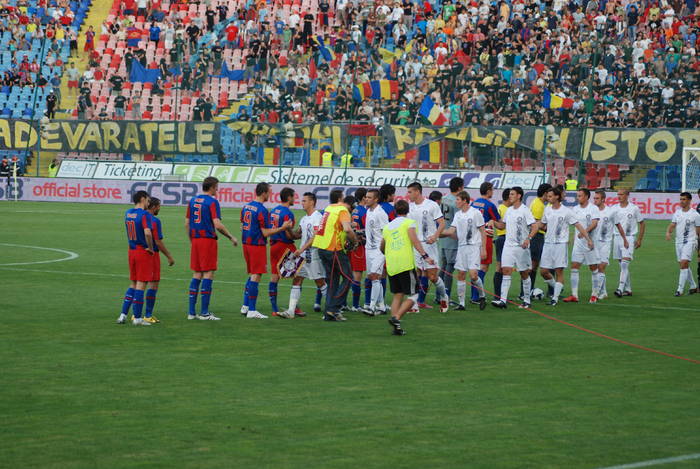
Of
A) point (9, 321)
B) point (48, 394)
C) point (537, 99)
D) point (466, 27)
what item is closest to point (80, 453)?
point (48, 394)

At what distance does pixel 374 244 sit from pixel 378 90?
28.5 m

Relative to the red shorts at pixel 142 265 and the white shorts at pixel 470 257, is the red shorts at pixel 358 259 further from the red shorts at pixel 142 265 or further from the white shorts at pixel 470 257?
the red shorts at pixel 142 265

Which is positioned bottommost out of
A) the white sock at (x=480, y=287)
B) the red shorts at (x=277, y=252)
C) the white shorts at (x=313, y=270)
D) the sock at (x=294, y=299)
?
the sock at (x=294, y=299)

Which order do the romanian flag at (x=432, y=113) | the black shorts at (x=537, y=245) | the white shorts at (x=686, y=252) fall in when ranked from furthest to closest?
the romanian flag at (x=432, y=113) < the white shorts at (x=686, y=252) < the black shorts at (x=537, y=245)

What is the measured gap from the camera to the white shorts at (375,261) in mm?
15938

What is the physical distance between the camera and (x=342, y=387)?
34.7 feet

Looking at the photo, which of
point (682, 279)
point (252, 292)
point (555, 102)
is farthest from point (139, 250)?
point (555, 102)

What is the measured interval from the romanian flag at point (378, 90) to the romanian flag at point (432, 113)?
3.49 meters

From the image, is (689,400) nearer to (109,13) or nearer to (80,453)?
(80,453)

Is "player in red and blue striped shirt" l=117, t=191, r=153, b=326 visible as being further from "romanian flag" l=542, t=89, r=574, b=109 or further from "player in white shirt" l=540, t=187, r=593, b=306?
"romanian flag" l=542, t=89, r=574, b=109

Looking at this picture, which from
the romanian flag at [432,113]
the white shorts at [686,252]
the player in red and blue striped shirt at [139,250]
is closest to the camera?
the player in red and blue striped shirt at [139,250]

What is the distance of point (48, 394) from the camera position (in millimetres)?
10094

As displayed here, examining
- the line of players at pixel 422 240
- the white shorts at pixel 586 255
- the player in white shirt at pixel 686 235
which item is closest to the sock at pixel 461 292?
the line of players at pixel 422 240

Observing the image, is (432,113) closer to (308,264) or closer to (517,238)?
(517,238)
